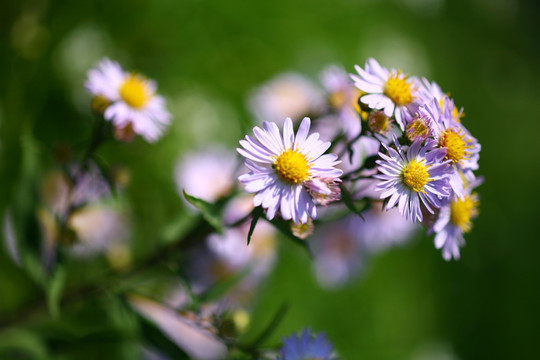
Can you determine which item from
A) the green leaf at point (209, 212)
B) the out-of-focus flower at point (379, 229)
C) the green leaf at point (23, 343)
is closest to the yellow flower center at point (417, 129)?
the green leaf at point (209, 212)

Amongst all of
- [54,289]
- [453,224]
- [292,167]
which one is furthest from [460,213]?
[54,289]

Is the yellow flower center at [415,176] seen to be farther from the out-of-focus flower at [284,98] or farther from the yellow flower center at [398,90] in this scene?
the out-of-focus flower at [284,98]

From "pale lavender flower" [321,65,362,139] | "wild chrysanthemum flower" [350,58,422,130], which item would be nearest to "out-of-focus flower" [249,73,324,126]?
"pale lavender flower" [321,65,362,139]

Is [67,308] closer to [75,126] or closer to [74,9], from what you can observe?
[75,126]

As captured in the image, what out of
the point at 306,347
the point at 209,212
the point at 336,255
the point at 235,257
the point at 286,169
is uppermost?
the point at 286,169

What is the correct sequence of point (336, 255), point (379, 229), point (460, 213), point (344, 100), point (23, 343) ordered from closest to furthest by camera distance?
point (460, 213) → point (23, 343) → point (344, 100) → point (379, 229) → point (336, 255)

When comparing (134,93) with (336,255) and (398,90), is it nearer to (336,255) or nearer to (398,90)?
(398,90)

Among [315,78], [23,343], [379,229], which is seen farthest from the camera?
[315,78]
